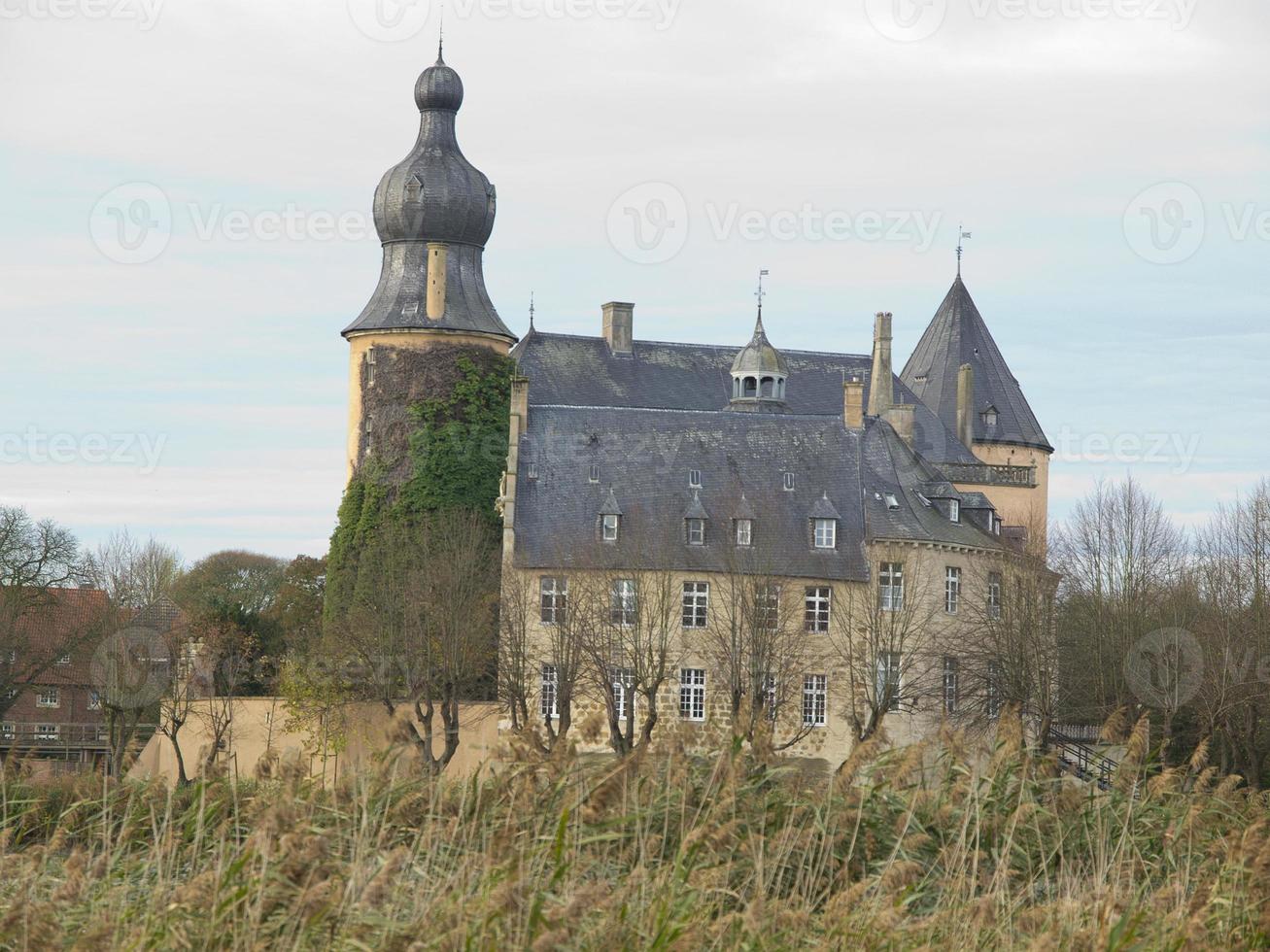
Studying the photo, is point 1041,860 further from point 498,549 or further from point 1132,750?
point 498,549

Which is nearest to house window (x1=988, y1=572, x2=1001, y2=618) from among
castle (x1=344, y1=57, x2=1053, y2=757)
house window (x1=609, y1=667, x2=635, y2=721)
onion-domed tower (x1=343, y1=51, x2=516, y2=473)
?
castle (x1=344, y1=57, x2=1053, y2=757)

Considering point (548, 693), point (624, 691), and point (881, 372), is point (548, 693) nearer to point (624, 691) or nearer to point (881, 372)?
point (624, 691)

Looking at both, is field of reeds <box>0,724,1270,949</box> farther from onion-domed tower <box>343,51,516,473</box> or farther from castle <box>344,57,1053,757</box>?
onion-domed tower <box>343,51,516,473</box>

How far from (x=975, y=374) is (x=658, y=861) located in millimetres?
60675

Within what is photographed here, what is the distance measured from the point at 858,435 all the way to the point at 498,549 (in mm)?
10073

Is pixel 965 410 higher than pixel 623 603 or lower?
higher

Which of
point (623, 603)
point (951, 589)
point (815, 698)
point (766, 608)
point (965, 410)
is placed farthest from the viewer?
point (965, 410)

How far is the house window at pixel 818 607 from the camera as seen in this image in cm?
4962

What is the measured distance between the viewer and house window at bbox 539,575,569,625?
47981 mm

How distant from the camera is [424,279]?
56.1 meters

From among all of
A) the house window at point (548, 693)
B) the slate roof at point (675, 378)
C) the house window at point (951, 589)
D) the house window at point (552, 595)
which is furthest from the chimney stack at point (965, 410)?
the house window at point (548, 693)

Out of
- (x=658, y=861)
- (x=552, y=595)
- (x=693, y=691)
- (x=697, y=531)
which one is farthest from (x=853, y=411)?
(x=658, y=861)

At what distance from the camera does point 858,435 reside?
2095 inches

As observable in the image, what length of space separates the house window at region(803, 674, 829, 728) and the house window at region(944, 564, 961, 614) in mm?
3882
